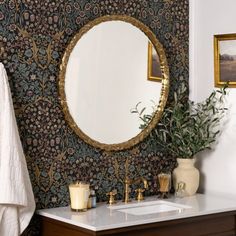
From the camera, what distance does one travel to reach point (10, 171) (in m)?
2.86

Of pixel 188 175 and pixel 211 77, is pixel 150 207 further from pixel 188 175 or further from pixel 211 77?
pixel 211 77

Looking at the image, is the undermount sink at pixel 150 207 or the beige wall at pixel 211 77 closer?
the undermount sink at pixel 150 207

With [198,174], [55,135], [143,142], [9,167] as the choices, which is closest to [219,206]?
[198,174]

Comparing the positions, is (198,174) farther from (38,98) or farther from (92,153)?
(38,98)

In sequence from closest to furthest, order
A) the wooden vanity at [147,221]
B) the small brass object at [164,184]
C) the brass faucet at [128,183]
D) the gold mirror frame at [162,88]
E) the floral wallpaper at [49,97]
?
the wooden vanity at [147,221] < the floral wallpaper at [49,97] < the gold mirror frame at [162,88] < the brass faucet at [128,183] < the small brass object at [164,184]

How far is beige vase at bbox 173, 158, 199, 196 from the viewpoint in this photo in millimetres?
3588

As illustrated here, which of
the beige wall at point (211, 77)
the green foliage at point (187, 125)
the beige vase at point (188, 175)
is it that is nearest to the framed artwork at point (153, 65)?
the green foliage at point (187, 125)

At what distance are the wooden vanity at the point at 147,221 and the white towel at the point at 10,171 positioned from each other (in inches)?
7.7

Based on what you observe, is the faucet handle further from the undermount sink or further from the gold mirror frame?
the gold mirror frame

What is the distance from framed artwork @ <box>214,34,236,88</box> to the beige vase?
0.52 m

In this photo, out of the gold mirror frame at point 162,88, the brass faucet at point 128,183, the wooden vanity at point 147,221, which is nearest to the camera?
the wooden vanity at point 147,221

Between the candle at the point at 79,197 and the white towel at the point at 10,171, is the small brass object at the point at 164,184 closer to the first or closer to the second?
the candle at the point at 79,197

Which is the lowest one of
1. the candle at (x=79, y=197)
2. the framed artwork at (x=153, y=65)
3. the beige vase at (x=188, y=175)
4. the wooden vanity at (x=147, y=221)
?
the wooden vanity at (x=147, y=221)

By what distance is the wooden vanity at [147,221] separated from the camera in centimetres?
282
